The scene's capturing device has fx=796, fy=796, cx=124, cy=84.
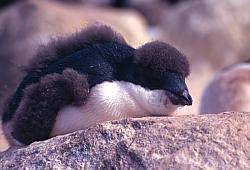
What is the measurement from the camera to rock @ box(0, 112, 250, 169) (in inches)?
126

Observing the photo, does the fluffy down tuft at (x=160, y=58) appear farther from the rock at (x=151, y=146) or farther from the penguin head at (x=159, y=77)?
the rock at (x=151, y=146)

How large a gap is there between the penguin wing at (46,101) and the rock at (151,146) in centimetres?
16

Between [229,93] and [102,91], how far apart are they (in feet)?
9.62

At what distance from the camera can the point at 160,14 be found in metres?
17.8

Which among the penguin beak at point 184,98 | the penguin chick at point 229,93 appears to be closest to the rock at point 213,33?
the penguin chick at point 229,93

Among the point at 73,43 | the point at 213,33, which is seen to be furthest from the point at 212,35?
the point at 73,43

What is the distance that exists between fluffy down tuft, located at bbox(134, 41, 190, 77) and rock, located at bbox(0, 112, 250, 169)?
241 mm

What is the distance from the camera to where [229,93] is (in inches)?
248

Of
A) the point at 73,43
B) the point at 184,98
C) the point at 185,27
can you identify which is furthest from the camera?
the point at 185,27

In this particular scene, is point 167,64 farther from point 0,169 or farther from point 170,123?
point 0,169

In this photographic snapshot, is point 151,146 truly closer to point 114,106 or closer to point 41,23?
point 114,106

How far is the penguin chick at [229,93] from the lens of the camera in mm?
6148

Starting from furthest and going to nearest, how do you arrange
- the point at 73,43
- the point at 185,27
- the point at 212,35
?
1. the point at 185,27
2. the point at 212,35
3. the point at 73,43

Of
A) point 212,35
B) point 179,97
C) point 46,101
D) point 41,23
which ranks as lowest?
point 46,101
